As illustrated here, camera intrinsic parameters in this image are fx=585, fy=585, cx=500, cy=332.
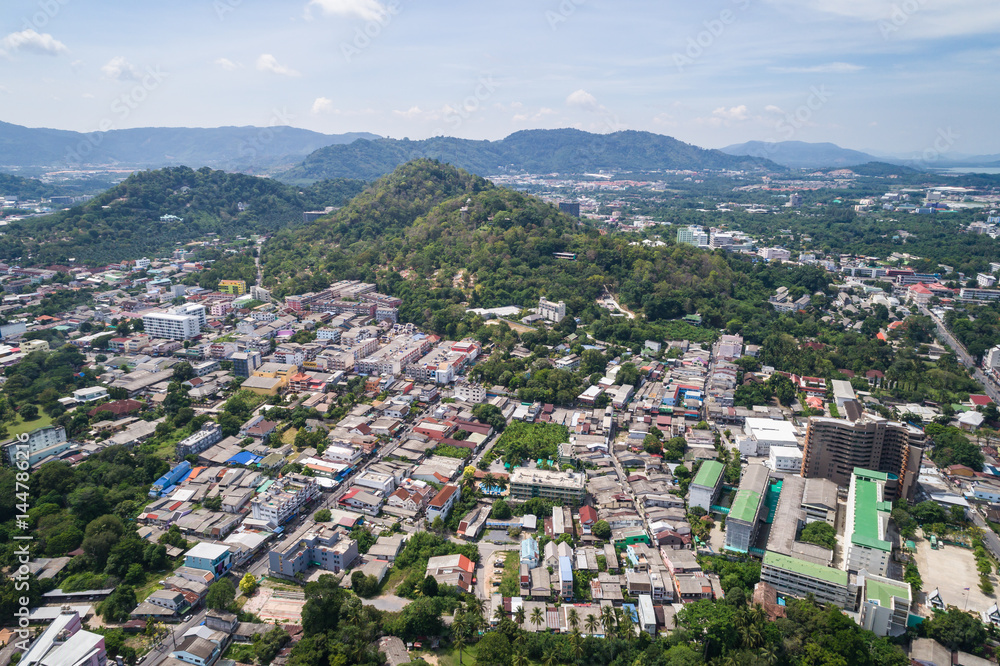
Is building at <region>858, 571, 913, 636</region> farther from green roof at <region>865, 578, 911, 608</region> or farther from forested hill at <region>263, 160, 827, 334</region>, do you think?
forested hill at <region>263, 160, 827, 334</region>

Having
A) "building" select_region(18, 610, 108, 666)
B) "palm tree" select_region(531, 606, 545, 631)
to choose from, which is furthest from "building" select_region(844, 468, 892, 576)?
"building" select_region(18, 610, 108, 666)

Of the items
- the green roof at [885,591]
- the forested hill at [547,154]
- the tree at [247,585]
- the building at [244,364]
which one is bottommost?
the tree at [247,585]

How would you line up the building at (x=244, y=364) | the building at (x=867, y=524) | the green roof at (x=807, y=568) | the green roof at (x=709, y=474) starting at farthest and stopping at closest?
the building at (x=244, y=364) → the green roof at (x=709, y=474) → the building at (x=867, y=524) → the green roof at (x=807, y=568)

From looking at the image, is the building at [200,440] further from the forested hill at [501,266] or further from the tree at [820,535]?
the tree at [820,535]

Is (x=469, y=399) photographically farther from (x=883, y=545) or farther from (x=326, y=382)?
(x=883, y=545)

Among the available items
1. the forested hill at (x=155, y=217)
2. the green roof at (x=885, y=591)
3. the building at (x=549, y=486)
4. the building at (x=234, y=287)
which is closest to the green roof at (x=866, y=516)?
the green roof at (x=885, y=591)

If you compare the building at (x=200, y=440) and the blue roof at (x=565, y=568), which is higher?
the building at (x=200, y=440)

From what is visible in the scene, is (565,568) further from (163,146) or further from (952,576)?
(163,146)
